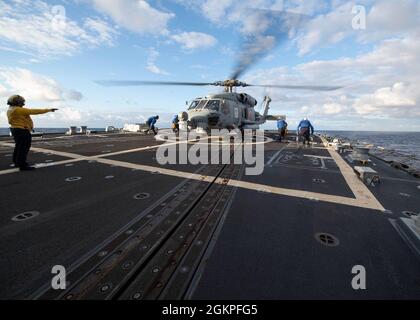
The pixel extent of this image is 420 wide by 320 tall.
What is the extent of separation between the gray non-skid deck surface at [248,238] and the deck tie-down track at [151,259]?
24cm

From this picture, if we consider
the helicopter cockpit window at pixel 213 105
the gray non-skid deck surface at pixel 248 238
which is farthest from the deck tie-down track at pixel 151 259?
the helicopter cockpit window at pixel 213 105

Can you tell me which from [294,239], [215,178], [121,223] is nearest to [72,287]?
[121,223]

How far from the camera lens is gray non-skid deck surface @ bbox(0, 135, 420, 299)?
2.62 m

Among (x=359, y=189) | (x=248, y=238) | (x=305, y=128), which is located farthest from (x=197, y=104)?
(x=248, y=238)

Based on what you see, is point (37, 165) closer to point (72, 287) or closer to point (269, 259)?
point (72, 287)

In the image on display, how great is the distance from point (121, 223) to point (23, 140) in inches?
242

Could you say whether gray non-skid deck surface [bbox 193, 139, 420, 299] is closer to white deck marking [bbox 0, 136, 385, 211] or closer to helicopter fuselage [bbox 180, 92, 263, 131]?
white deck marking [bbox 0, 136, 385, 211]

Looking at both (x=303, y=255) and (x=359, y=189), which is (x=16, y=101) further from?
(x=359, y=189)

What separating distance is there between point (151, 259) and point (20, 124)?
7560mm

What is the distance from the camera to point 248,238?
12.0 ft

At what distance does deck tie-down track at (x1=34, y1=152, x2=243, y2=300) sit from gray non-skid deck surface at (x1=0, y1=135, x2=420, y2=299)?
0.24 metres

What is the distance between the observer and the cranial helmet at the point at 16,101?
7.28m
